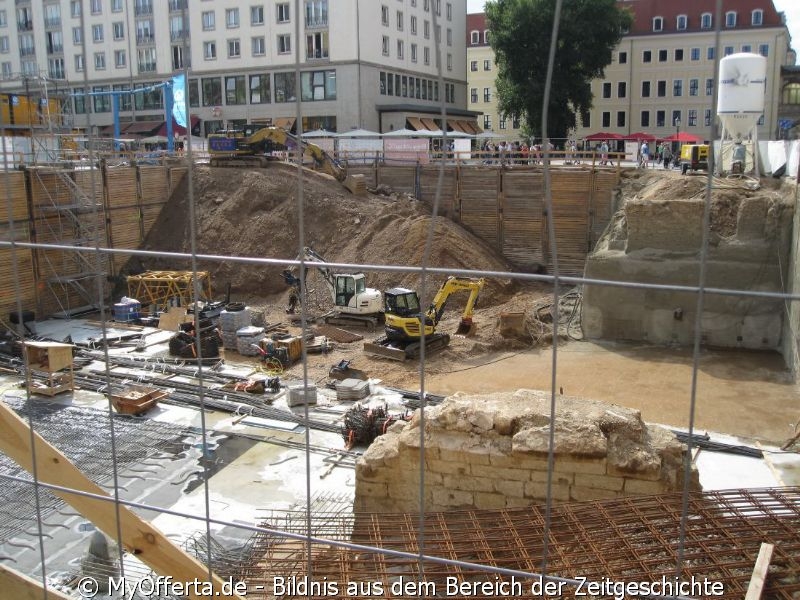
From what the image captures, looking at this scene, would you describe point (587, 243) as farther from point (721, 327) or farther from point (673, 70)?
point (673, 70)

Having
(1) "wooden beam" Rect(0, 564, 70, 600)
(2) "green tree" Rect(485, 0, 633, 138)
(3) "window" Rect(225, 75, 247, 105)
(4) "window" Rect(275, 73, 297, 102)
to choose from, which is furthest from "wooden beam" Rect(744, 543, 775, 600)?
(2) "green tree" Rect(485, 0, 633, 138)

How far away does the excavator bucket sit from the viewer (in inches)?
803

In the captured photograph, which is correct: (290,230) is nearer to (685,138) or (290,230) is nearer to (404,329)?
(404,329)

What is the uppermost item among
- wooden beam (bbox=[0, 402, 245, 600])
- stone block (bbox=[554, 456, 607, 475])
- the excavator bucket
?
wooden beam (bbox=[0, 402, 245, 600])

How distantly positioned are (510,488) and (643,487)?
1389mm

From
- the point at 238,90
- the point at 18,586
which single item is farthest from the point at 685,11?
the point at 18,586

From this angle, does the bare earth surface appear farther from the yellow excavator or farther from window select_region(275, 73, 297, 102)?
window select_region(275, 73, 297, 102)

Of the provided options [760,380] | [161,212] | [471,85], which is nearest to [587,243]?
[760,380]

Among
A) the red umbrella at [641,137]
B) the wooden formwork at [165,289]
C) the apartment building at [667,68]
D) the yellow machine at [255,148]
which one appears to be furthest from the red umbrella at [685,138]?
the wooden formwork at [165,289]

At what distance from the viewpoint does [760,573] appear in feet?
16.1

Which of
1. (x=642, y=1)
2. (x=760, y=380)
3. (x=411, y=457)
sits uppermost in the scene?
(x=642, y=1)

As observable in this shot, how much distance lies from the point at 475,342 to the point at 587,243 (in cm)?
A: 833

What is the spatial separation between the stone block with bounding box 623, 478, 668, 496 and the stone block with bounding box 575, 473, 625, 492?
0.07 meters

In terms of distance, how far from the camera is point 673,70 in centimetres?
3659
